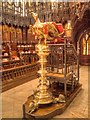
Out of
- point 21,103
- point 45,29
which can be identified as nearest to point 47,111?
point 21,103

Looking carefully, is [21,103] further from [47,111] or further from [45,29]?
[45,29]

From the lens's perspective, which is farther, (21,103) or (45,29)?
(21,103)

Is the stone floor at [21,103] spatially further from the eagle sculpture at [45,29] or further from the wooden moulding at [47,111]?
the eagle sculpture at [45,29]

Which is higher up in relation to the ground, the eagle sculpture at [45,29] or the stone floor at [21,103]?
the eagle sculpture at [45,29]

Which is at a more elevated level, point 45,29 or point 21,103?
point 45,29

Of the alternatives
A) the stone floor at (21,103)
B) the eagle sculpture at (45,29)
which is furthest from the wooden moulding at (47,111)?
the eagle sculpture at (45,29)

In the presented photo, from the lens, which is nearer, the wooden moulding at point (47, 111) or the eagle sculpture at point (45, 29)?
the wooden moulding at point (47, 111)

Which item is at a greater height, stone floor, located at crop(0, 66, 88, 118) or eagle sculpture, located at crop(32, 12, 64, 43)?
eagle sculpture, located at crop(32, 12, 64, 43)

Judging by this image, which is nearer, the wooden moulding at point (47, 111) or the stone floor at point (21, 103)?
the wooden moulding at point (47, 111)

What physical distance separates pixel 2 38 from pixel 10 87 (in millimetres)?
4944

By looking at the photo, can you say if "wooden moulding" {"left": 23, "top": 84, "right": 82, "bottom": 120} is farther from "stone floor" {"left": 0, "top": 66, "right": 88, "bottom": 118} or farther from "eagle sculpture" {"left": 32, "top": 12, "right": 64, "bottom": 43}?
"eagle sculpture" {"left": 32, "top": 12, "right": 64, "bottom": 43}

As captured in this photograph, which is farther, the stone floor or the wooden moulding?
the stone floor

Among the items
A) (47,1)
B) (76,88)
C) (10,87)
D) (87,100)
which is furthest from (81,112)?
(47,1)

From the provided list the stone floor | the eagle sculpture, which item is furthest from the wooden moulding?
the eagle sculpture
